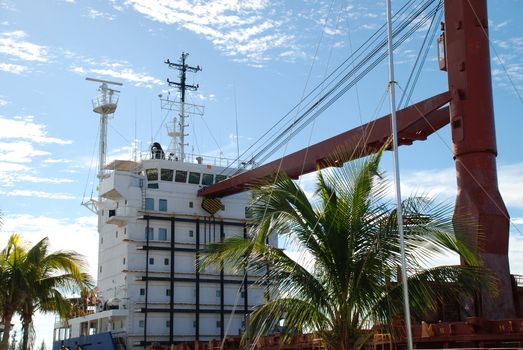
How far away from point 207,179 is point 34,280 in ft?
56.1

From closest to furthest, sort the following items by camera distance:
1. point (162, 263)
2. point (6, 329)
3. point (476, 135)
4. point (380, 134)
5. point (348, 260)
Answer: point (348, 260) < point (476, 135) < point (6, 329) < point (380, 134) < point (162, 263)

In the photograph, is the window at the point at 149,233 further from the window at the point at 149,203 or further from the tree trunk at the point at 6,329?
the tree trunk at the point at 6,329

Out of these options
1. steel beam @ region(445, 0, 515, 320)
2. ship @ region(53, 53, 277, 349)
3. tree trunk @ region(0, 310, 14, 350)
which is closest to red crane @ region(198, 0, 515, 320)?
steel beam @ region(445, 0, 515, 320)

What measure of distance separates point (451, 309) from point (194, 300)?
54.1 ft

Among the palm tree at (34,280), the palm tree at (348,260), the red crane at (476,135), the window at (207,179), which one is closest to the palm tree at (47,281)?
the palm tree at (34,280)

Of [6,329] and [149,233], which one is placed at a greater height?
[149,233]

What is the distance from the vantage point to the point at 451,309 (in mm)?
19016

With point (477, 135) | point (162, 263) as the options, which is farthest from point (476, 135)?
point (162, 263)

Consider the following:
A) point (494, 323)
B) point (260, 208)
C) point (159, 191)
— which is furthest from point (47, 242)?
point (159, 191)

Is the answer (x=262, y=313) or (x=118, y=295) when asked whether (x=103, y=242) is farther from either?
(x=262, y=313)

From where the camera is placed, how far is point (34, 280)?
1919 centimetres

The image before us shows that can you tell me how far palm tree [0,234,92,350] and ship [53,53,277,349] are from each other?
11.2m

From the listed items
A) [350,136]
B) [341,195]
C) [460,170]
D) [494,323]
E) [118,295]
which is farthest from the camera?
[118,295]

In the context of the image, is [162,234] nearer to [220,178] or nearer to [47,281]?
[220,178]
